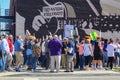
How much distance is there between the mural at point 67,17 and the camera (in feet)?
99.7

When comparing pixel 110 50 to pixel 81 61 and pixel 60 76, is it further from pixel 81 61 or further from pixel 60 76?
pixel 60 76

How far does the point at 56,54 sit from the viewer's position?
2017 centimetres

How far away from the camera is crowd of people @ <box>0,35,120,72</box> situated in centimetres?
2027

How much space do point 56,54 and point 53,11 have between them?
11049 millimetres

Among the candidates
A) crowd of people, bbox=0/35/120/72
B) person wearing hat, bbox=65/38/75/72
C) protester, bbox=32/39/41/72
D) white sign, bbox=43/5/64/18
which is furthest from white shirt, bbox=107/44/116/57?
white sign, bbox=43/5/64/18

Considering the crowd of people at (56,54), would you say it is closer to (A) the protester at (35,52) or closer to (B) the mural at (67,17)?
(A) the protester at (35,52)

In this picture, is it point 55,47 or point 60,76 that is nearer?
point 60,76

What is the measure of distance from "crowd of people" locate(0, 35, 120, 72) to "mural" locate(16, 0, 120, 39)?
6.86 meters

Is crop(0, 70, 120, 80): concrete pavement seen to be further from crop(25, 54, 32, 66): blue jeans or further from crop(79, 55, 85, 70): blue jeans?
crop(79, 55, 85, 70): blue jeans

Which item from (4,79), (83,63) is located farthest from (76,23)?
(4,79)

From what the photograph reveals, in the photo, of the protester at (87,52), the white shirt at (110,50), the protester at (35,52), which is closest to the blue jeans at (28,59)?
the protester at (35,52)

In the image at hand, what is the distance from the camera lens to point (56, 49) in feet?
66.2

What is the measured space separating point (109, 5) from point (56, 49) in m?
12.6

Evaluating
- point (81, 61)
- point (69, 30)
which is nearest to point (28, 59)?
point (81, 61)
